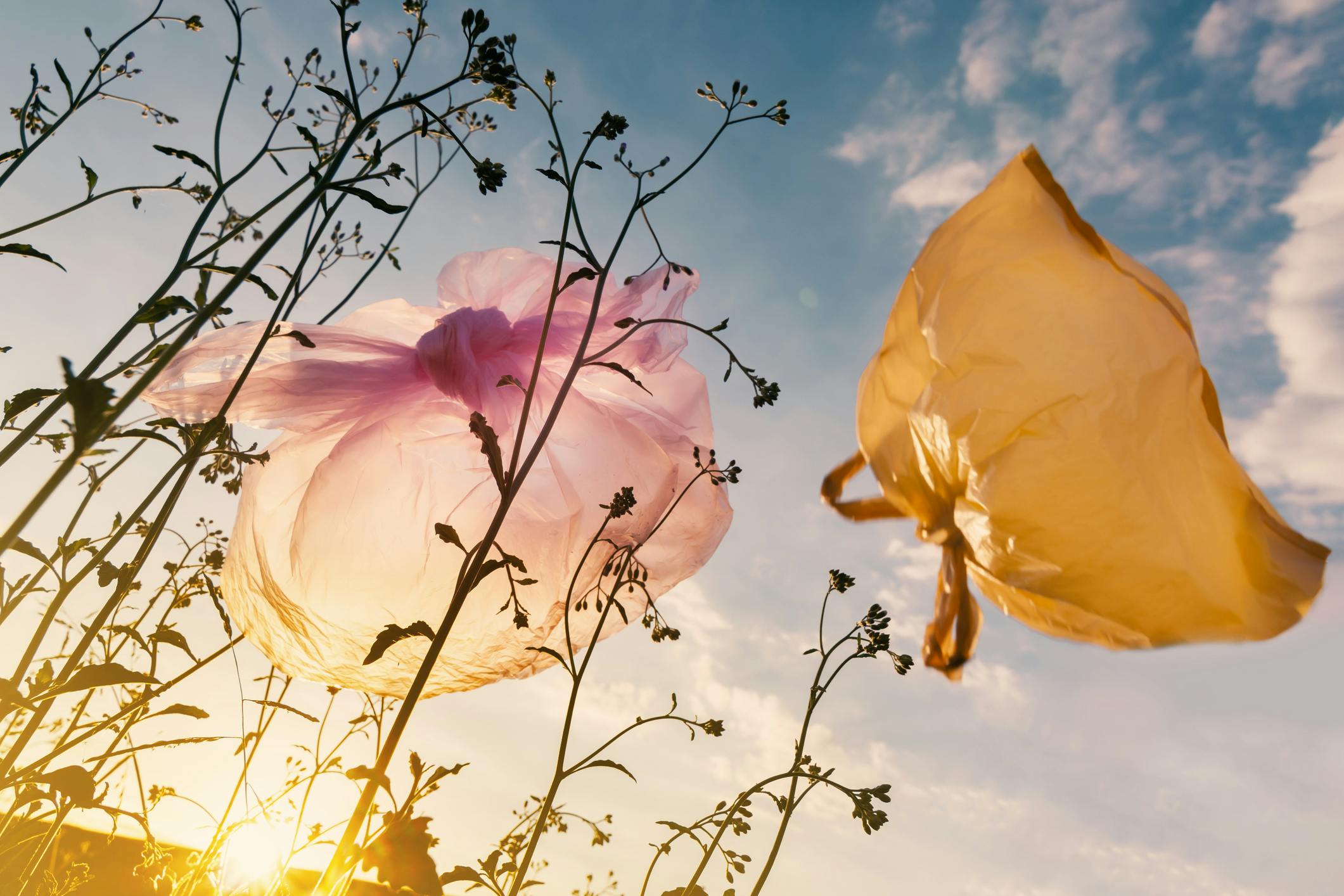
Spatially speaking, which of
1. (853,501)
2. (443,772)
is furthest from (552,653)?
(853,501)

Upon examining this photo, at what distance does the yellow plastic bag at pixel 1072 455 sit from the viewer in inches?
18.8

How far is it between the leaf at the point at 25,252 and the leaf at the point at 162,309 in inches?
9.9

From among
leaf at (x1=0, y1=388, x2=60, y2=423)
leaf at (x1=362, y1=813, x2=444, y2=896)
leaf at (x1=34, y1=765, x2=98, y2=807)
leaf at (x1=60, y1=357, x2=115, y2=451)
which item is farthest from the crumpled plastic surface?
leaf at (x1=60, y1=357, x2=115, y2=451)

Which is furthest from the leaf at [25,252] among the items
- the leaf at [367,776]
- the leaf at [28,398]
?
the leaf at [367,776]

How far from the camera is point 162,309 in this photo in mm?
833

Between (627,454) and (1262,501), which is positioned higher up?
(627,454)

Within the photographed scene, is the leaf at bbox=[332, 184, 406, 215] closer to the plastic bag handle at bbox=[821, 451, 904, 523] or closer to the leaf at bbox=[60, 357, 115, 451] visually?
the leaf at bbox=[60, 357, 115, 451]

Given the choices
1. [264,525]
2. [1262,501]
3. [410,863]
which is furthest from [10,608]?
[1262,501]

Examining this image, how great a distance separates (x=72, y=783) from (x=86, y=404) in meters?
0.41

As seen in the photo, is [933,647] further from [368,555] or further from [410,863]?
[368,555]

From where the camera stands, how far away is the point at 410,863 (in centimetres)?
84

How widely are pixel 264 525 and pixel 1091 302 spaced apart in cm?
126

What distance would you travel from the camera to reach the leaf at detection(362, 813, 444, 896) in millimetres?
821

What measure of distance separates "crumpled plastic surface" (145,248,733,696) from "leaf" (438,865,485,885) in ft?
0.91
